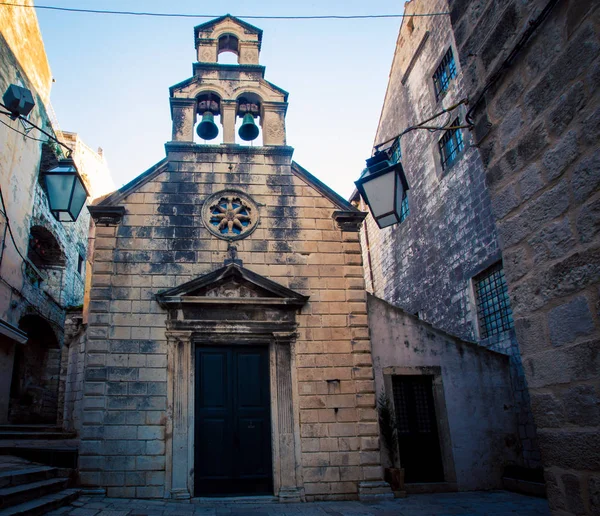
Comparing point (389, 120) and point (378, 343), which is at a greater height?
point (389, 120)

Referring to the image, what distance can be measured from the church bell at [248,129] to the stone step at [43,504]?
6904 millimetres

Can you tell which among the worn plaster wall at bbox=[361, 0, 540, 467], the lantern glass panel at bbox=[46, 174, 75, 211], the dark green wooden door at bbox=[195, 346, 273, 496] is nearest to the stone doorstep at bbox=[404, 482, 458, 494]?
the worn plaster wall at bbox=[361, 0, 540, 467]

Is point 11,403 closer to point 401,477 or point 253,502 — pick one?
point 253,502

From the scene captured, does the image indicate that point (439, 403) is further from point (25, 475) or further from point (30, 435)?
point (30, 435)

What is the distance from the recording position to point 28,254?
1402cm

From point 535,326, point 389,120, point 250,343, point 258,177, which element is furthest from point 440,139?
point 535,326

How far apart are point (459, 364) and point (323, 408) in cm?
300

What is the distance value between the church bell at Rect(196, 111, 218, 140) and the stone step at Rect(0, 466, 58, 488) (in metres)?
6.46

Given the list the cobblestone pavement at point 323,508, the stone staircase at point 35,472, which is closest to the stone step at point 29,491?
the stone staircase at point 35,472

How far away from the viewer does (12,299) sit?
11445 mm

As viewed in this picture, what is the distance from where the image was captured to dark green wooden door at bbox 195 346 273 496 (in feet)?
25.6

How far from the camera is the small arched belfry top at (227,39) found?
1043 cm

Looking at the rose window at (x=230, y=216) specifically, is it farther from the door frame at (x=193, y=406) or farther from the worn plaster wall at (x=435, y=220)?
the worn plaster wall at (x=435, y=220)

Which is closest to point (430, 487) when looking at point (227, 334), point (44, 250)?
point (227, 334)
